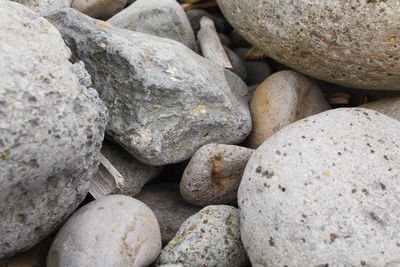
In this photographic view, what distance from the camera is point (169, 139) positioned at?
237 centimetres

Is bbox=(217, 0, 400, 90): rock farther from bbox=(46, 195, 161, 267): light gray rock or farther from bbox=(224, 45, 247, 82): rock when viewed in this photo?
bbox=(46, 195, 161, 267): light gray rock

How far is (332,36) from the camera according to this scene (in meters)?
2.35

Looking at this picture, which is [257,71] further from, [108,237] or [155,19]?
[108,237]

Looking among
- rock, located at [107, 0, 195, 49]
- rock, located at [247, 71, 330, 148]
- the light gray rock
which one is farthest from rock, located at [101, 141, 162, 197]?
rock, located at [107, 0, 195, 49]

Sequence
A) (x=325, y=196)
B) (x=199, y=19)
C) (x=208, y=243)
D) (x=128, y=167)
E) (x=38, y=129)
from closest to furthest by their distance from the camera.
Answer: (x=38, y=129) < (x=325, y=196) < (x=208, y=243) < (x=128, y=167) < (x=199, y=19)

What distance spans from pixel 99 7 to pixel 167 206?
159cm

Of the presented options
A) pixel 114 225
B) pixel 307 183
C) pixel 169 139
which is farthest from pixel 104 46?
pixel 307 183

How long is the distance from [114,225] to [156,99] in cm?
70

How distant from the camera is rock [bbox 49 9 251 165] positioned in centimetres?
226

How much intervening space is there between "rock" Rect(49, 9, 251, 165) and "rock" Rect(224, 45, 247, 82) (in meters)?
0.79

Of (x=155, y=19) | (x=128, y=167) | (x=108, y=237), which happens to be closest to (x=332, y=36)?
(x=155, y=19)

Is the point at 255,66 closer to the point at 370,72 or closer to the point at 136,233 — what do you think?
the point at 370,72

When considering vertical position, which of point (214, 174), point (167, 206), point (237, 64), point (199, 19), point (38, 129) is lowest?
point (167, 206)

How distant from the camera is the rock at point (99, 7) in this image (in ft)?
10.3
